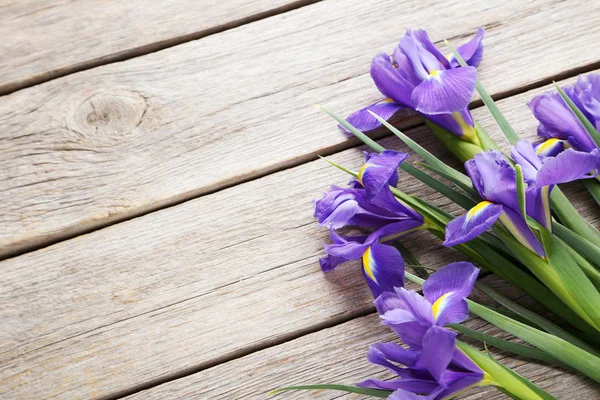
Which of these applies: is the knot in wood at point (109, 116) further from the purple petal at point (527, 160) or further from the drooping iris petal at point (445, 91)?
the purple petal at point (527, 160)

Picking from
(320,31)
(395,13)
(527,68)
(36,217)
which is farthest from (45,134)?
(527,68)

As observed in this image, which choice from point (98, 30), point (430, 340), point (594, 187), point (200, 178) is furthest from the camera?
point (98, 30)

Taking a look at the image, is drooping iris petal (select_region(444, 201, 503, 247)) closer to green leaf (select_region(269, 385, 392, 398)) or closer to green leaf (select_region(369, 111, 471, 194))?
green leaf (select_region(369, 111, 471, 194))

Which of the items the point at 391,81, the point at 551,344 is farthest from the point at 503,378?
the point at 391,81

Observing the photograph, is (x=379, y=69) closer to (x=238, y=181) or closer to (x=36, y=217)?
(x=238, y=181)

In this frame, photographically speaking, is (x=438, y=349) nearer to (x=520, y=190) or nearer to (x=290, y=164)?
(x=520, y=190)

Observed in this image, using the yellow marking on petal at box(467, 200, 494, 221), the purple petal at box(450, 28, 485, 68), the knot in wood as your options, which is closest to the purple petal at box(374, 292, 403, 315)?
the yellow marking on petal at box(467, 200, 494, 221)
